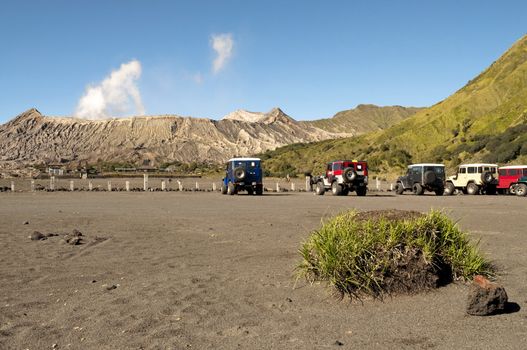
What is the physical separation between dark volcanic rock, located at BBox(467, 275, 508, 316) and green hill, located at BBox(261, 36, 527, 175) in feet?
148

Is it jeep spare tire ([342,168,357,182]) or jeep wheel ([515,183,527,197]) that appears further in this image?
jeep spare tire ([342,168,357,182])

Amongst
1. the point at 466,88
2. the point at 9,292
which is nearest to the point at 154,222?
the point at 9,292

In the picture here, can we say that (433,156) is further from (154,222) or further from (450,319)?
(450,319)

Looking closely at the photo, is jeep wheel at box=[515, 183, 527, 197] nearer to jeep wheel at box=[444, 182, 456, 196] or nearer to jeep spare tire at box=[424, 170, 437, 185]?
jeep wheel at box=[444, 182, 456, 196]

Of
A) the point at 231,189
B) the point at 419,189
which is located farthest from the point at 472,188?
the point at 231,189

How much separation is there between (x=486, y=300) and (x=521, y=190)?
29636mm

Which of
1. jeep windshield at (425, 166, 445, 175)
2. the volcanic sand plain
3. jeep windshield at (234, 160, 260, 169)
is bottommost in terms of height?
the volcanic sand plain

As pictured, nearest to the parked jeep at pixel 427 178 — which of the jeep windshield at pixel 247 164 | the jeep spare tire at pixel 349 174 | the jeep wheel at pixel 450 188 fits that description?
the jeep wheel at pixel 450 188

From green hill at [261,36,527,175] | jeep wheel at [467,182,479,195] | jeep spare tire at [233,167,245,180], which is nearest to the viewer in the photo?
jeep spare tire at [233,167,245,180]

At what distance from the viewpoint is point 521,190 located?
32.0 m

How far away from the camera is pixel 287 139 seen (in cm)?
17212

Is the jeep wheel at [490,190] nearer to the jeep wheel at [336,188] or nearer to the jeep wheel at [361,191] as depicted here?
the jeep wheel at [361,191]

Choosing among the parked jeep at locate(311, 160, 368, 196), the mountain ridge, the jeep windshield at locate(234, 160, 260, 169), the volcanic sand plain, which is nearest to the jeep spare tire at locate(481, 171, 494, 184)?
the parked jeep at locate(311, 160, 368, 196)

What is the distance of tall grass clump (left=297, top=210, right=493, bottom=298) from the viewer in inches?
263
